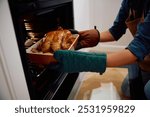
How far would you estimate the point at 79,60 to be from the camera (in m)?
0.78

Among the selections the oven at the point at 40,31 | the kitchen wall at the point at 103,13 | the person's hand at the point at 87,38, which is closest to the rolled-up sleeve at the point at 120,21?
the person's hand at the point at 87,38

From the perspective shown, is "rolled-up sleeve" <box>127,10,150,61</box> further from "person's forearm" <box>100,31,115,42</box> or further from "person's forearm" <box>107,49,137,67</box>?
"person's forearm" <box>100,31,115,42</box>

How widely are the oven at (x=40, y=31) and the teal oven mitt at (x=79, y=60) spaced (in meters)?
0.10

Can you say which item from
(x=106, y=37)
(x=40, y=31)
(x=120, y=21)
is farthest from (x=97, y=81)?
(x=40, y=31)

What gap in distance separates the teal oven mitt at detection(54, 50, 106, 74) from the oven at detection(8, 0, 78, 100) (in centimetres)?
10

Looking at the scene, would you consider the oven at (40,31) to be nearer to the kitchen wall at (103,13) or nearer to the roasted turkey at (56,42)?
the roasted turkey at (56,42)

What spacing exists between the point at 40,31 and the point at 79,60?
417mm

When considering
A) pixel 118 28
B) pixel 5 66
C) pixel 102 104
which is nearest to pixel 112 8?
pixel 118 28

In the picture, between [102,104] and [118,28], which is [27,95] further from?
[118,28]

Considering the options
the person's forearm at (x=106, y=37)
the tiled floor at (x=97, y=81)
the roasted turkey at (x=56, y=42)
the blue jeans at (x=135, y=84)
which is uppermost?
the roasted turkey at (x=56, y=42)

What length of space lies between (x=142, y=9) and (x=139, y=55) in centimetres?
29

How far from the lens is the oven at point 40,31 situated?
0.66 meters

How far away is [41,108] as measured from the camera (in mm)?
729

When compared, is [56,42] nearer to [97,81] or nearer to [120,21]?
[120,21]
